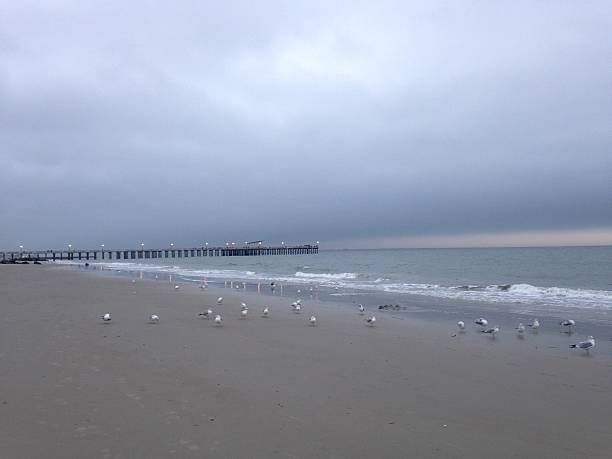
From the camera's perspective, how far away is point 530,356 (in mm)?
8750

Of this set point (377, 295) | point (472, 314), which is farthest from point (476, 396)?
point (377, 295)

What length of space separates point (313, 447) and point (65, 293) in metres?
18.6

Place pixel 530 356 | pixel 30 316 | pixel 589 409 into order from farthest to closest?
pixel 30 316 < pixel 530 356 < pixel 589 409

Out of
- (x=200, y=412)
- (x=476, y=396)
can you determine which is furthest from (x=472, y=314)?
(x=200, y=412)

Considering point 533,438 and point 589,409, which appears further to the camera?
point 589,409

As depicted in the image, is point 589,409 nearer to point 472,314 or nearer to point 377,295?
point 472,314

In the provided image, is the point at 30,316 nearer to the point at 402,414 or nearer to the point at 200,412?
the point at 200,412

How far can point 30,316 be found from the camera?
12500 millimetres

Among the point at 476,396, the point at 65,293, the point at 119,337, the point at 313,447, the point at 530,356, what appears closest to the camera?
the point at 313,447

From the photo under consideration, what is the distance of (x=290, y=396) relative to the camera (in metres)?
5.95

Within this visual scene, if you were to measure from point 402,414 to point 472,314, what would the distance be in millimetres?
10566

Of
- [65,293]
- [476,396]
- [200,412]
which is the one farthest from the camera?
[65,293]

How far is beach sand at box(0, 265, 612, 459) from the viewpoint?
447 cm

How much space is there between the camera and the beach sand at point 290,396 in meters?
4.47
